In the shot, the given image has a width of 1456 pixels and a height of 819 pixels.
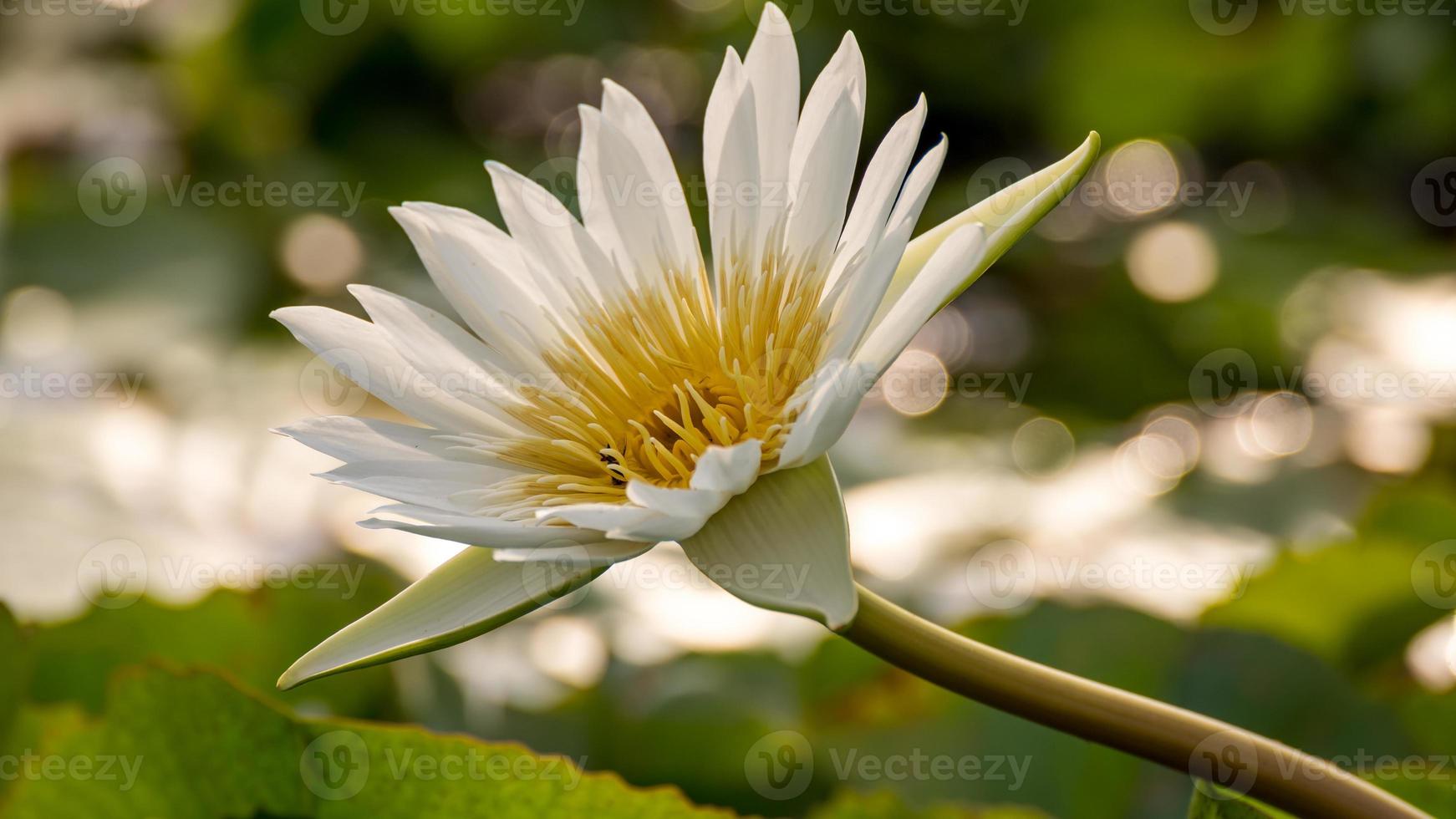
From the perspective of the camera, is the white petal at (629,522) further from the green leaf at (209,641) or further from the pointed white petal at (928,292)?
the green leaf at (209,641)

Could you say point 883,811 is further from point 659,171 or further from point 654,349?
point 659,171

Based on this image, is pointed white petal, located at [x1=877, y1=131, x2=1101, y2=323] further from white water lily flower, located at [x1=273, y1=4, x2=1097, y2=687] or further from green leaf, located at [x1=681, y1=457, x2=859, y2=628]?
green leaf, located at [x1=681, y1=457, x2=859, y2=628]

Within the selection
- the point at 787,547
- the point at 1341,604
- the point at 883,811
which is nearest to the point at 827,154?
the point at 787,547

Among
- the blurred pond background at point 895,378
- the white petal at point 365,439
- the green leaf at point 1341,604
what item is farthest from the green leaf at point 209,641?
the green leaf at point 1341,604

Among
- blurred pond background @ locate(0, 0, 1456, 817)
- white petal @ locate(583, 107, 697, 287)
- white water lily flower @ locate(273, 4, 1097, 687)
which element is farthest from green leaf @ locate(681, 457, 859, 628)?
blurred pond background @ locate(0, 0, 1456, 817)

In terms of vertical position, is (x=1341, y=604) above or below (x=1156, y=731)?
below

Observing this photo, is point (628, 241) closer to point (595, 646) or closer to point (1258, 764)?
point (1258, 764)

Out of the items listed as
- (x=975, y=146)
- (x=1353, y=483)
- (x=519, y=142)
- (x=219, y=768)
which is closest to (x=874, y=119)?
(x=975, y=146)
